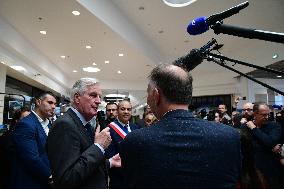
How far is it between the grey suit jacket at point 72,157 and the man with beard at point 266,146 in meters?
2.08

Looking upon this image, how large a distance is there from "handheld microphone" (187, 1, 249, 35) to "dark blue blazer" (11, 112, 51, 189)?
1931mm

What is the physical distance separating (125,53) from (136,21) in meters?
1.34

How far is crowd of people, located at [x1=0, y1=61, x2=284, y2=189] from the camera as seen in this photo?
35.9 inches

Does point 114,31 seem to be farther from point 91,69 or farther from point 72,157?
point 72,157

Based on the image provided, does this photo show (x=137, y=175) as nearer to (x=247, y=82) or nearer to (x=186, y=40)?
(x=186, y=40)

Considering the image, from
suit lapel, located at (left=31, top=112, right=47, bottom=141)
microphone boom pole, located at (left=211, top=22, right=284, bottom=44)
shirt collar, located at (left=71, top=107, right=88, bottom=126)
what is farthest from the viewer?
suit lapel, located at (left=31, top=112, right=47, bottom=141)

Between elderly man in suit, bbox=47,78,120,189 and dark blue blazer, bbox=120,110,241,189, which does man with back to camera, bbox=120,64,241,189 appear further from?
elderly man in suit, bbox=47,78,120,189

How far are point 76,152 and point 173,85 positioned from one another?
676 millimetres

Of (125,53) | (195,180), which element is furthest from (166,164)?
(125,53)

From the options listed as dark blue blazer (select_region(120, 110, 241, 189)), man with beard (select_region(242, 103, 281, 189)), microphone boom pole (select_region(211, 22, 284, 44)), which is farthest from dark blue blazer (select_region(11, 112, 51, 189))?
man with beard (select_region(242, 103, 281, 189))

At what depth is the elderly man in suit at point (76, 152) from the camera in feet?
4.40

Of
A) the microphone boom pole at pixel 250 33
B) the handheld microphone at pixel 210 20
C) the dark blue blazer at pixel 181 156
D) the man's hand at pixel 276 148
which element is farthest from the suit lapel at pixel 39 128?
the man's hand at pixel 276 148

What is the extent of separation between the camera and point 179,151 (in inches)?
36.1

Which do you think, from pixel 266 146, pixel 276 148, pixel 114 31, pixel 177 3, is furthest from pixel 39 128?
pixel 177 3
